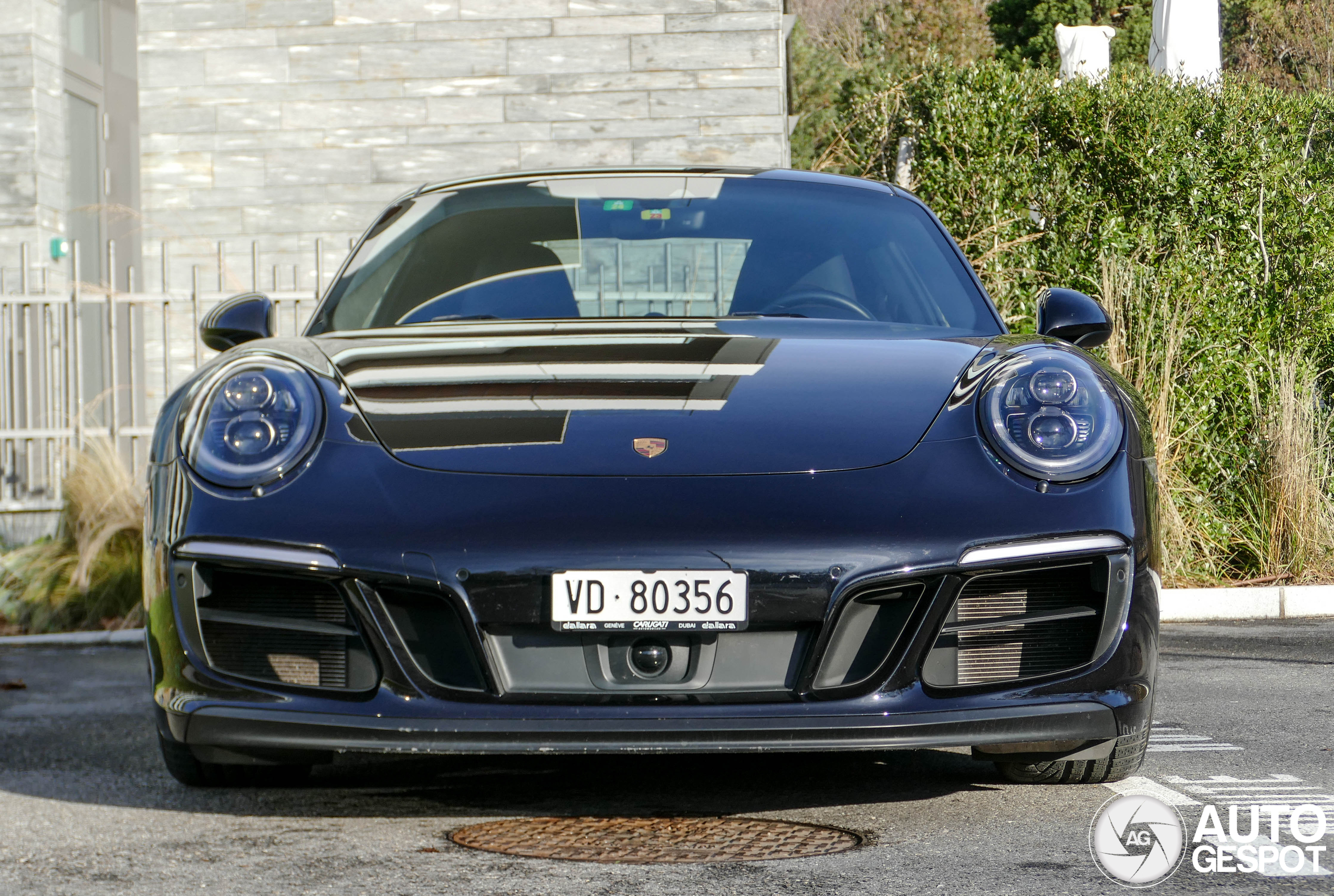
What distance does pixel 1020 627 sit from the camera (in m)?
2.42

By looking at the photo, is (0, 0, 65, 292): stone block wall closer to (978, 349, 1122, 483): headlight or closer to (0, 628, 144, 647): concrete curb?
(0, 628, 144, 647): concrete curb

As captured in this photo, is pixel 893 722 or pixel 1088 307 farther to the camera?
pixel 1088 307

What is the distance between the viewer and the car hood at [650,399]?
8.18 ft

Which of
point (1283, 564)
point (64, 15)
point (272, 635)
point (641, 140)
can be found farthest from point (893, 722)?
point (64, 15)

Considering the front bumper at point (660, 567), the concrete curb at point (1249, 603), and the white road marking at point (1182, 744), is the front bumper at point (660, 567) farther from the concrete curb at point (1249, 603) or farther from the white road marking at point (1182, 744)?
the concrete curb at point (1249, 603)

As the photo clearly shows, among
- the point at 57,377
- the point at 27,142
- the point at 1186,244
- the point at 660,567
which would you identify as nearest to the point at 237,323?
the point at 660,567

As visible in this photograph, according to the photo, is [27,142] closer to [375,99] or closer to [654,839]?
[375,99]

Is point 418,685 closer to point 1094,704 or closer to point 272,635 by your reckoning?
point 272,635

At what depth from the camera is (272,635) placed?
2457mm

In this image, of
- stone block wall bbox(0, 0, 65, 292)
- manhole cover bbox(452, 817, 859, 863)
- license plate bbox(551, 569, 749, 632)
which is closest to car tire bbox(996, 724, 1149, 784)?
manhole cover bbox(452, 817, 859, 863)

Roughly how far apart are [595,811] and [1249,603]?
4298mm

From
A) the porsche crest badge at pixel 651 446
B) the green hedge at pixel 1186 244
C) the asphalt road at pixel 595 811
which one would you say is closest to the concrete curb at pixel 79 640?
the asphalt road at pixel 595 811

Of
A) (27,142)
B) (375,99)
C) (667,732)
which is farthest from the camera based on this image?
(27,142)

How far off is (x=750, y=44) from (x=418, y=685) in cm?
779
